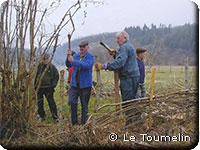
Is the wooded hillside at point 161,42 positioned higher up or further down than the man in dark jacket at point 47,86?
higher up

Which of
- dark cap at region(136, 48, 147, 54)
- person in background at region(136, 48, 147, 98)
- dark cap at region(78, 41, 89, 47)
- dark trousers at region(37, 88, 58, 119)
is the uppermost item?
dark cap at region(78, 41, 89, 47)

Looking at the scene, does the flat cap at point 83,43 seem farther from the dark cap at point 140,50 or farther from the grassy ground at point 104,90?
the dark cap at point 140,50

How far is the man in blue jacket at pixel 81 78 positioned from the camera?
3.18 meters

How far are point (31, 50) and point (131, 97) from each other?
57.3 inches

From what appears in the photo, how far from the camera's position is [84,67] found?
10.5 ft

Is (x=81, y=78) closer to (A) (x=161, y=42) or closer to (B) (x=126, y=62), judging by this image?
(B) (x=126, y=62)

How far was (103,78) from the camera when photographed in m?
3.96

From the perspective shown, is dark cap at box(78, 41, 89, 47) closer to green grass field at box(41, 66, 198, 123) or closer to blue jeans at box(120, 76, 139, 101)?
green grass field at box(41, 66, 198, 123)

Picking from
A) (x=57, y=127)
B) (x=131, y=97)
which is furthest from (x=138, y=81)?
(x=57, y=127)

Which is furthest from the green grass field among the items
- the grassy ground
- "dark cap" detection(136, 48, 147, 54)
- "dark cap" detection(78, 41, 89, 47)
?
"dark cap" detection(78, 41, 89, 47)

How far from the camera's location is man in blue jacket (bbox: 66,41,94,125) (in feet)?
10.4

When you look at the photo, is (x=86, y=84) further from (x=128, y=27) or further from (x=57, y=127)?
(x=128, y=27)

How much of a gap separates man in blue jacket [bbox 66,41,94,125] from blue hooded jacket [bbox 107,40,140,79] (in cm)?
32

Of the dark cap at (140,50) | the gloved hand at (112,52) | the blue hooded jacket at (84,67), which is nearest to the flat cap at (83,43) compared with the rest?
the blue hooded jacket at (84,67)
